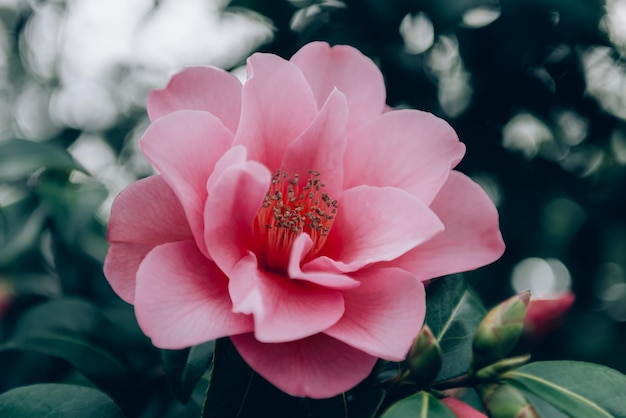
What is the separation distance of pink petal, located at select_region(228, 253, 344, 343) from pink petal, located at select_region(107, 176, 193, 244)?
0.32 ft

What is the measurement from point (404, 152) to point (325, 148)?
4.2 inches

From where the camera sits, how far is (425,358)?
781 millimetres

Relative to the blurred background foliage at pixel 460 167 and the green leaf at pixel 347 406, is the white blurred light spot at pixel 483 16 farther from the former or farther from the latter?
the green leaf at pixel 347 406

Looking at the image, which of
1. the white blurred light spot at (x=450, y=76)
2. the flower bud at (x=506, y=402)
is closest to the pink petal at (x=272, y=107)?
the flower bud at (x=506, y=402)

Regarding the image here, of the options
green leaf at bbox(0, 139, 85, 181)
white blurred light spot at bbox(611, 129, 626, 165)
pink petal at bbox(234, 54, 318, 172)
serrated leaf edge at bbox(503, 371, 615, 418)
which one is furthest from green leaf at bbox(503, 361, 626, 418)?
white blurred light spot at bbox(611, 129, 626, 165)

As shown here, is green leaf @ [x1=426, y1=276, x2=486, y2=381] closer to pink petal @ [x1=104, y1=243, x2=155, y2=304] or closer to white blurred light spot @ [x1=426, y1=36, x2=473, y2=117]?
pink petal @ [x1=104, y1=243, x2=155, y2=304]

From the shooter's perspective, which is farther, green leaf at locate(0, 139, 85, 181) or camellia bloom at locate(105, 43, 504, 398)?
green leaf at locate(0, 139, 85, 181)

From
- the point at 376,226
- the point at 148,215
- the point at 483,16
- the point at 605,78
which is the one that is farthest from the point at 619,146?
the point at 148,215

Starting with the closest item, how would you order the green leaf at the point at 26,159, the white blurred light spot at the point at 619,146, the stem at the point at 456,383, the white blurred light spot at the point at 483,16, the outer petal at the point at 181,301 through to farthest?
the outer petal at the point at 181,301
the stem at the point at 456,383
the green leaf at the point at 26,159
the white blurred light spot at the point at 483,16
the white blurred light spot at the point at 619,146

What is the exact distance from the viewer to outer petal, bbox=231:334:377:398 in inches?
26.7

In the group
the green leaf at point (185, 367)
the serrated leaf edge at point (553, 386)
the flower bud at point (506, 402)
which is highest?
the flower bud at point (506, 402)

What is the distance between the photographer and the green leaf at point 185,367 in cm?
90

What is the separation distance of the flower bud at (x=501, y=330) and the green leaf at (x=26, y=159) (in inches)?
37.5

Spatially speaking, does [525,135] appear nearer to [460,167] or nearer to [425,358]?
[460,167]
